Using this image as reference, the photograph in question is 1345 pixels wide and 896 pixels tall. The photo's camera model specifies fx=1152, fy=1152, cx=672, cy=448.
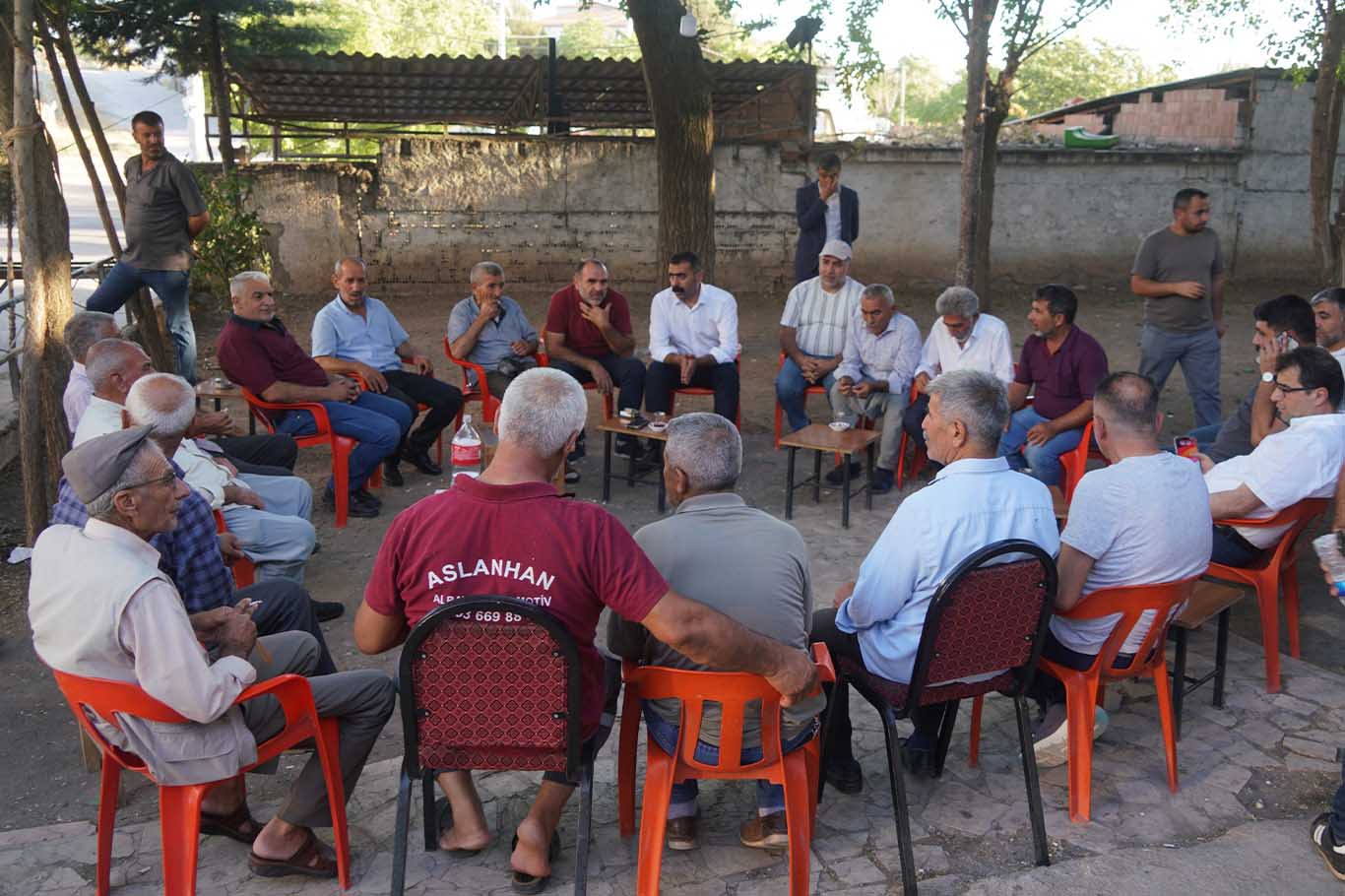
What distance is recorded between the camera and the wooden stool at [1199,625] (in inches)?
162

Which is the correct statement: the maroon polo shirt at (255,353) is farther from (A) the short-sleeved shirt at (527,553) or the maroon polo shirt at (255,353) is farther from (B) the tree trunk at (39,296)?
(A) the short-sleeved shirt at (527,553)

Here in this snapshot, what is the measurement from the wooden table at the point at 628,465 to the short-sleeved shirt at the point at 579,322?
0.87 metres

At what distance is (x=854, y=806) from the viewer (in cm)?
377

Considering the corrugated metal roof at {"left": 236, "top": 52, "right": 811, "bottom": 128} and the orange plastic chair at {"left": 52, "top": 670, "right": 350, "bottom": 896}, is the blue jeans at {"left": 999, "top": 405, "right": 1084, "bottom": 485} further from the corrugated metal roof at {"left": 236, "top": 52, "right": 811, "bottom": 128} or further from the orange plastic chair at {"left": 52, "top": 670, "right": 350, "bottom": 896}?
the corrugated metal roof at {"left": 236, "top": 52, "right": 811, "bottom": 128}

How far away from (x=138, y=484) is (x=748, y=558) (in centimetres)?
161

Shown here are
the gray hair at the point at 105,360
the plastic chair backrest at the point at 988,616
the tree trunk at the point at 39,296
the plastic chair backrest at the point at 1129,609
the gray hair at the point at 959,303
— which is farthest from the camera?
the gray hair at the point at 959,303

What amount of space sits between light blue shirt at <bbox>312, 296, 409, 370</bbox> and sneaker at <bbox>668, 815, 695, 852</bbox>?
4567 millimetres

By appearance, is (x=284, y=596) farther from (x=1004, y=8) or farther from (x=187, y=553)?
(x=1004, y=8)

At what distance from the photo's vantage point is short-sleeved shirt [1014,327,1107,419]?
6.34m

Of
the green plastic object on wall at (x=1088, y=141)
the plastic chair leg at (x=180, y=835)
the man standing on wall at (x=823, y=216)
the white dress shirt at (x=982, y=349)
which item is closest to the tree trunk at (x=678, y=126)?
the man standing on wall at (x=823, y=216)

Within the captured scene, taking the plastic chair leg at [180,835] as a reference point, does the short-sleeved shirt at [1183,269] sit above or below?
above

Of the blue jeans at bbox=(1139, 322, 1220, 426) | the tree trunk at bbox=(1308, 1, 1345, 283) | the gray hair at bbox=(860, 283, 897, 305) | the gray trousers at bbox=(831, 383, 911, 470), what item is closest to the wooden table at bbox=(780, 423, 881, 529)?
the gray trousers at bbox=(831, 383, 911, 470)

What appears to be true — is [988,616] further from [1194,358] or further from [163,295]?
[163,295]

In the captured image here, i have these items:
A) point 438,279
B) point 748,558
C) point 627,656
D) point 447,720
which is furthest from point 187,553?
point 438,279
